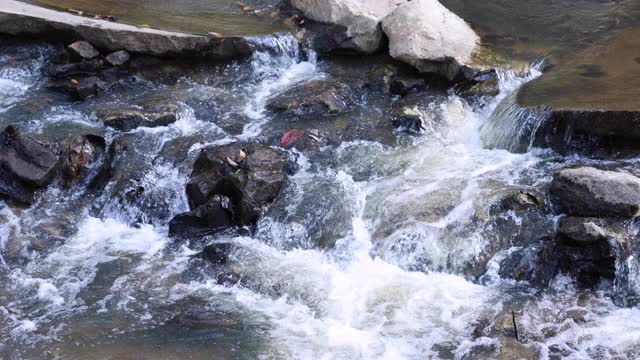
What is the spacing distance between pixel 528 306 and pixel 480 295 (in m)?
0.45

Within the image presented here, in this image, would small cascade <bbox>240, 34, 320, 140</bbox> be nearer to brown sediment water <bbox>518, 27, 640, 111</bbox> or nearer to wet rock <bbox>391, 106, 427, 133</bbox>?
wet rock <bbox>391, 106, 427, 133</bbox>

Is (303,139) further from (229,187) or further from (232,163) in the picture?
(229,187)

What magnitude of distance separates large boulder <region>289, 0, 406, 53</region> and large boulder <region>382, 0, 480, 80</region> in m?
0.21

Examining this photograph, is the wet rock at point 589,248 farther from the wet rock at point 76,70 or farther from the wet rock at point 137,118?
the wet rock at point 76,70

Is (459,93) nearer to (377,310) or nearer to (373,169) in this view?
(373,169)

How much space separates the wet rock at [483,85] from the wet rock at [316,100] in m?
1.55

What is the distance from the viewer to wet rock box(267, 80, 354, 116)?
904cm

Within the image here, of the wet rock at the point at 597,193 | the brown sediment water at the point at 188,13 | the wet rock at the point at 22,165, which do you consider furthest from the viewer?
the brown sediment water at the point at 188,13

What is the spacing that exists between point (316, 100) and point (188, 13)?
3.13 m

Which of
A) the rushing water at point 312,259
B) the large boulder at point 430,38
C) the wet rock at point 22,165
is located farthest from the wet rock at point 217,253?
the large boulder at point 430,38

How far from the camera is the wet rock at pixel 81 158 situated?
27.5 ft

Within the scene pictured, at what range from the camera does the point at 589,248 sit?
631 cm

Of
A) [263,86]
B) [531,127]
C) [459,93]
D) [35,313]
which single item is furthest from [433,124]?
[35,313]

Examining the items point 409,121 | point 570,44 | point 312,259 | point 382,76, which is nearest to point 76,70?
point 382,76
